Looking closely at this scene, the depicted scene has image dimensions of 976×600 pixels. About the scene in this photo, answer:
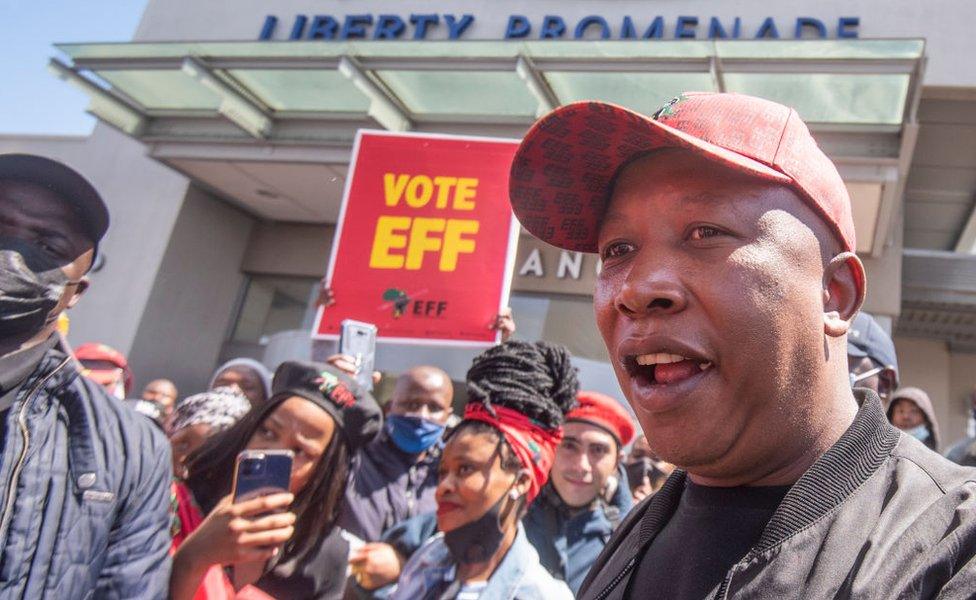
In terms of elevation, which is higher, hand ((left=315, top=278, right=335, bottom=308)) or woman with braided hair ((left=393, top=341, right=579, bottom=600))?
hand ((left=315, top=278, right=335, bottom=308))

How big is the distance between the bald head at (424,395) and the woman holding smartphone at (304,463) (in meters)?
1.15

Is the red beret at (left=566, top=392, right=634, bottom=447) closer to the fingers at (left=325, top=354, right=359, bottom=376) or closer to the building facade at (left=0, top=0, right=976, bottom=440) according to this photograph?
the fingers at (left=325, top=354, right=359, bottom=376)

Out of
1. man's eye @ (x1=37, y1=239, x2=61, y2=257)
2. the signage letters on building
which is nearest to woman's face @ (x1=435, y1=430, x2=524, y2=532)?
man's eye @ (x1=37, y1=239, x2=61, y2=257)

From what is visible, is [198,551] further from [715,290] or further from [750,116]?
[750,116]

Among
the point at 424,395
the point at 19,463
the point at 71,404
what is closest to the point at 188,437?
the point at 424,395

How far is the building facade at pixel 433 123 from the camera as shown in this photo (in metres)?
6.87

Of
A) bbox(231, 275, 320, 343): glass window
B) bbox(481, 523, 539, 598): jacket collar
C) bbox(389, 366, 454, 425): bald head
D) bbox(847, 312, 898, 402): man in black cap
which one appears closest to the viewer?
bbox(481, 523, 539, 598): jacket collar

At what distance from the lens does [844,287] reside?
3.73 feet

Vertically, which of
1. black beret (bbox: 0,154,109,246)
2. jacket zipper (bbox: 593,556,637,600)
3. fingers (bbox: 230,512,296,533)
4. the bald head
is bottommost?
fingers (bbox: 230,512,296,533)

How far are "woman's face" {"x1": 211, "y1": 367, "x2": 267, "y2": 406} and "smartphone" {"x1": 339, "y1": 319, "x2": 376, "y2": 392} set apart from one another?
3.04ft

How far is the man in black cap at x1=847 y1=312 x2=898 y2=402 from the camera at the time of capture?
2.45 m

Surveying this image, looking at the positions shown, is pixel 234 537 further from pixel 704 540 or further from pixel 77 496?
pixel 704 540

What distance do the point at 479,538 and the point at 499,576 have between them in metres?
0.14

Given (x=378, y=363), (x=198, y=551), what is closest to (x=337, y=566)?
(x=198, y=551)
